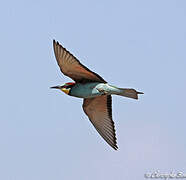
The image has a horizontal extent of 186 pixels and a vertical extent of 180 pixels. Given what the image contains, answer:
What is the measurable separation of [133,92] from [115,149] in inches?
54.1

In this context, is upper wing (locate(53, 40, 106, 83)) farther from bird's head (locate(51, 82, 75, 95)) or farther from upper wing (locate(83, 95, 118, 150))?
upper wing (locate(83, 95, 118, 150))

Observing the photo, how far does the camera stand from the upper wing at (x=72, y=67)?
27.8 feet

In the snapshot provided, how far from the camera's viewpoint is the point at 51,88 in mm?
9586

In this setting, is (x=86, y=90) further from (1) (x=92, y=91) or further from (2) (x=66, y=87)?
(2) (x=66, y=87)

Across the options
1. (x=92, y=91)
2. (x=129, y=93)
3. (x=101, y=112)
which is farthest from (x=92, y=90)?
(x=101, y=112)

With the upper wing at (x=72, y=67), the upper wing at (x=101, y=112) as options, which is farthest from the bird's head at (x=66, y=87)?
the upper wing at (x=101, y=112)

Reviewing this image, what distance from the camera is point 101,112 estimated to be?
10.3 meters

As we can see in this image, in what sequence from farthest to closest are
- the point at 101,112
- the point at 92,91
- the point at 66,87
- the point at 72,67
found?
the point at 101,112, the point at 66,87, the point at 92,91, the point at 72,67

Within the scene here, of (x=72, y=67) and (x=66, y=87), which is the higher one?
(x=72, y=67)

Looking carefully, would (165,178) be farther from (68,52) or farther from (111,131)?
(68,52)

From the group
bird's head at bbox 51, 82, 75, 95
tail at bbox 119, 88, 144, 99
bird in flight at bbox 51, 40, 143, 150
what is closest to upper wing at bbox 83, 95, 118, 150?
bird in flight at bbox 51, 40, 143, 150

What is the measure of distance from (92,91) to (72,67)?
0.57 m

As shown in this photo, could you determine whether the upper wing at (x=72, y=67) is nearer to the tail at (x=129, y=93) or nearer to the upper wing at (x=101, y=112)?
the tail at (x=129, y=93)

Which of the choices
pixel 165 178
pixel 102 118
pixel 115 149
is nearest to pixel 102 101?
pixel 102 118
